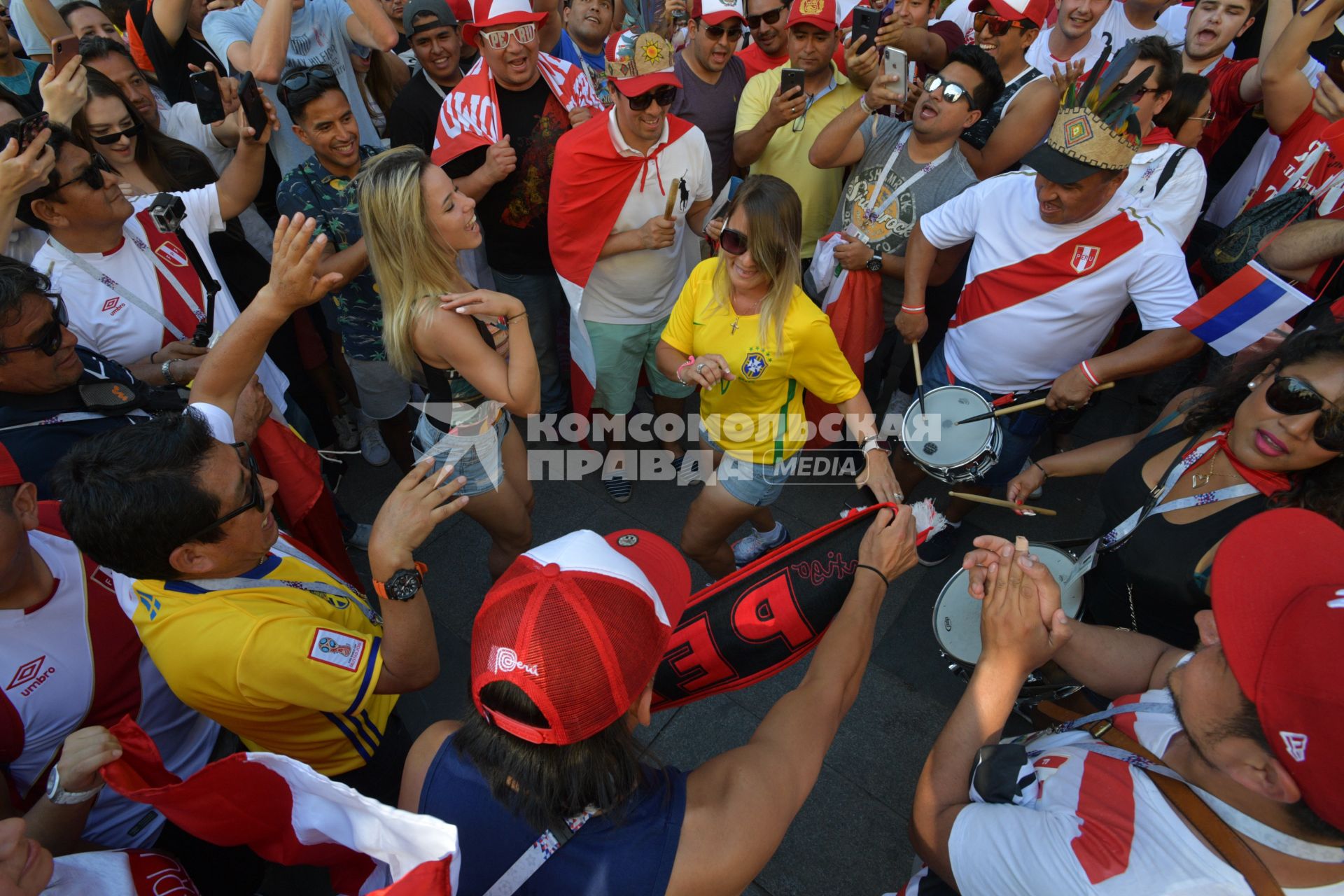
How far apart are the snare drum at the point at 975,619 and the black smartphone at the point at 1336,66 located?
9.54 ft

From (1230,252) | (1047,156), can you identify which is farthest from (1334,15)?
(1047,156)

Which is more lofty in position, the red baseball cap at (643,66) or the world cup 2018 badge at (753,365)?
the red baseball cap at (643,66)

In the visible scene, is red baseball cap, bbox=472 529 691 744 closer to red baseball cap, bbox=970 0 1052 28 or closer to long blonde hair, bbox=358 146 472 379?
long blonde hair, bbox=358 146 472 379

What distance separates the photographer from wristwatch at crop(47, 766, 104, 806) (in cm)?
159

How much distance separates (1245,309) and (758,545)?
7.85 ft

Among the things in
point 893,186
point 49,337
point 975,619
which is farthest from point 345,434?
point 975,619

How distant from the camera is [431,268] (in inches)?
111

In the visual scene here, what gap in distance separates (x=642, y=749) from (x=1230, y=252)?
4.01 metres

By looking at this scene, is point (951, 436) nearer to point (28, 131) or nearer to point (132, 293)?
point (132, 293)

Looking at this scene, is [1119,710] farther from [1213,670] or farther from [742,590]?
[742,590]

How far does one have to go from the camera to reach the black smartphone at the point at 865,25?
11.6ft

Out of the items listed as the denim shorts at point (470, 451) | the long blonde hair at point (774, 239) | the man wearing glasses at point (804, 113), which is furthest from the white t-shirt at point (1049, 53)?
the denim shorts at point (470, 451)

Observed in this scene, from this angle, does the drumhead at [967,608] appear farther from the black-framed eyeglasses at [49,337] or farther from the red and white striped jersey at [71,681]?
the black-framed eyeglasses at [49,337]

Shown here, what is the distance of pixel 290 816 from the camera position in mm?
1533
